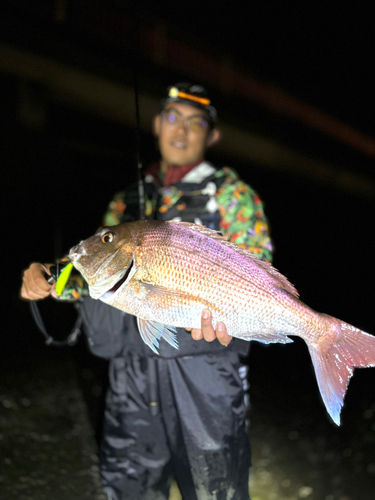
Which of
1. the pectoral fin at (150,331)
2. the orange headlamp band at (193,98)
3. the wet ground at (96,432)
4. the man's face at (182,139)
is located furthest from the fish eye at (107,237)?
the wet ground at (96,432)

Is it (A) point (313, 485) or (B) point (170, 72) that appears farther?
(B) point (170, 72)

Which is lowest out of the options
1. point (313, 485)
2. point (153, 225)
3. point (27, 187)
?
point (313, 485)

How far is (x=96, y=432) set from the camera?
238 cm

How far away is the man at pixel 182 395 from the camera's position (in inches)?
68.0

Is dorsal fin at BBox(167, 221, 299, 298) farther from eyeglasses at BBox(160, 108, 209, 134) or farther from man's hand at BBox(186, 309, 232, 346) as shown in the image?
eyeglasses at BBox(160, 108, 209, 134)

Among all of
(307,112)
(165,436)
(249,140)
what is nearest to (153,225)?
(165,436)

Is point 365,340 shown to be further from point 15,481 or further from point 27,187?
point 27,187

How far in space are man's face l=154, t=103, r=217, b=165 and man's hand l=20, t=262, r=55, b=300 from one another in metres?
0.99

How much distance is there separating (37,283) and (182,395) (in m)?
0.83

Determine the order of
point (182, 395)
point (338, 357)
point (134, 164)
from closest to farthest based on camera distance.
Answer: point (338, 357) < point (182, 395) < point (134, 164)

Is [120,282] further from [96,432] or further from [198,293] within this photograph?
[96,432]

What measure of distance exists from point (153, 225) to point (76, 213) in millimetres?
6016

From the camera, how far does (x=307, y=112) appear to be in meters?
10.7

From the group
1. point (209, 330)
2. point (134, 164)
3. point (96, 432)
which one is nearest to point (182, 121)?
point (209, 330)
